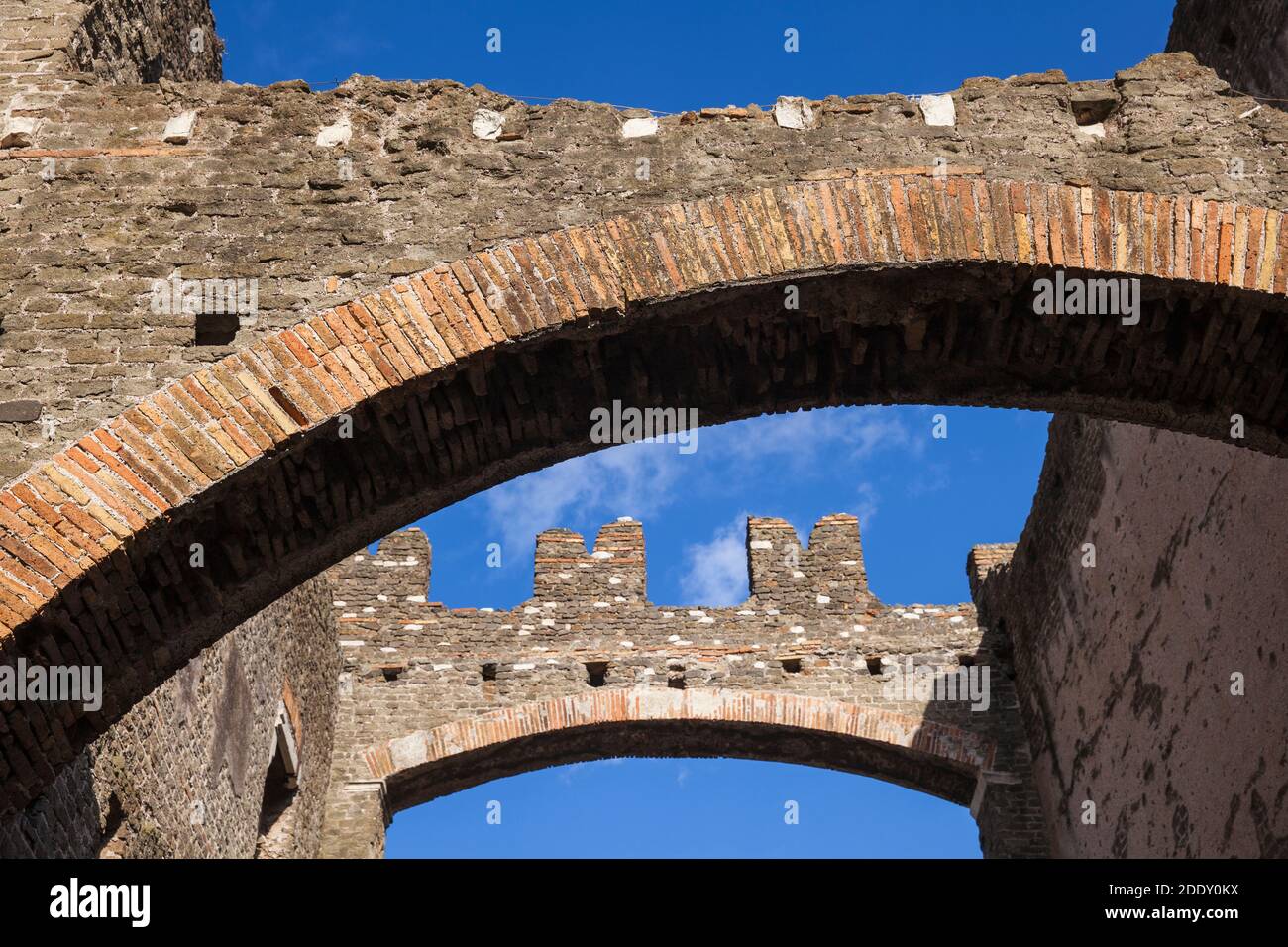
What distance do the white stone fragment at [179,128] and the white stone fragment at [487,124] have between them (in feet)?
3.25

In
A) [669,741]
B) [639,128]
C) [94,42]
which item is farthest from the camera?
[669,741]

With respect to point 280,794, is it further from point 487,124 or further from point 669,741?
point 487,124

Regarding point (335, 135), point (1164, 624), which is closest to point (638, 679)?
point (1164, 624)

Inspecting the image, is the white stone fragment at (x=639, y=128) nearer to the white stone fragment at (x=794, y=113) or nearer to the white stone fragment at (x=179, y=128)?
the white stone fragment at (x=794, y=113)

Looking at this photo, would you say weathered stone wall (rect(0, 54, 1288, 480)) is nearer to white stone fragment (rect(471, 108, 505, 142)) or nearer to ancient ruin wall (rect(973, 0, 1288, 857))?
white stone fragment (rect(471, 108, 505, 142))

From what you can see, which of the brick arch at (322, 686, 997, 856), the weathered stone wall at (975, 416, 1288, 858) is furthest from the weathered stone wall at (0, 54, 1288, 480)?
the brick arch at (322, 686, 997, 856)

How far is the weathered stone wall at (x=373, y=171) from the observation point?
160 inches

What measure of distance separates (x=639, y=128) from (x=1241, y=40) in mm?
3681

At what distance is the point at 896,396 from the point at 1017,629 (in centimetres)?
739

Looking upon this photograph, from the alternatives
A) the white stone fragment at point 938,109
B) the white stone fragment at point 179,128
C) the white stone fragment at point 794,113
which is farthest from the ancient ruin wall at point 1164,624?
the white stone fragment at point 179,128

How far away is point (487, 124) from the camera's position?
14.9 ft

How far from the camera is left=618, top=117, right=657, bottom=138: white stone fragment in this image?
176 inches

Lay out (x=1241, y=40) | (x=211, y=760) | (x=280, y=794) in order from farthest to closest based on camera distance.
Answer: (x=280, y=794)
(x=211, y=760)
(x=1241, y=40)

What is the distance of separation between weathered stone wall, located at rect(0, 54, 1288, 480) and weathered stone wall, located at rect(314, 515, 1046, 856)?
7466mm
